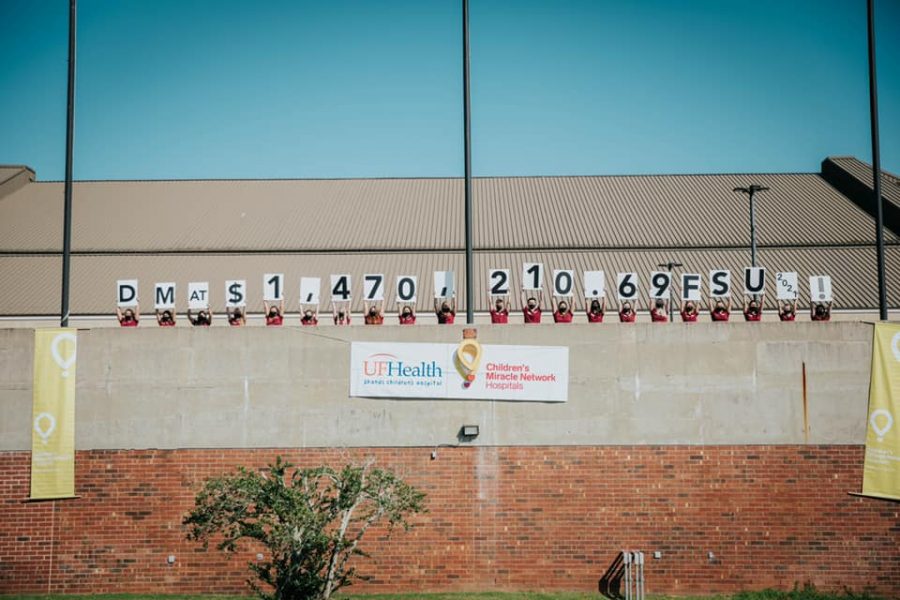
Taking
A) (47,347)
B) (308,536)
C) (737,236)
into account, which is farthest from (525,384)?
(737,236)

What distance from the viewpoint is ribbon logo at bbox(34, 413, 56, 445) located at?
64.0 ft

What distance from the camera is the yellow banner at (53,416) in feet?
63.3

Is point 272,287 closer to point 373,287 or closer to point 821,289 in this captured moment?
point 373,287

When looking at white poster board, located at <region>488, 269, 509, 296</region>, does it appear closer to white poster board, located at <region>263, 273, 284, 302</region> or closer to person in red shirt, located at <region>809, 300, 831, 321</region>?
white poster board, located at <region>263, 273, 284, 302</region>

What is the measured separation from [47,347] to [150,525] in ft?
15.0

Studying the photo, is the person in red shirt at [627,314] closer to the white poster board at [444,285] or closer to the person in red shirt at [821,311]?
the white poster board at [444,285]

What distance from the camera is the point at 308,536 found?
14.8 m

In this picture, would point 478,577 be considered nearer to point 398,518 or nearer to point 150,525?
point 398,518

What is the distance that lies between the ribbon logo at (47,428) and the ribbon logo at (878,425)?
17756 mm

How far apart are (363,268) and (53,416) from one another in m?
19.6

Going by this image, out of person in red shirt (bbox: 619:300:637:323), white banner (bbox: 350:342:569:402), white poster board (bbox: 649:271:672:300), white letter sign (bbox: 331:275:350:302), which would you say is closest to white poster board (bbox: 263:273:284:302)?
white letter sign (bbox: 331:275:350:302)

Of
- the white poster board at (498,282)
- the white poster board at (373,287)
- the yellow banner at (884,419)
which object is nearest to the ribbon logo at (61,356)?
the white poster board at (373,287)

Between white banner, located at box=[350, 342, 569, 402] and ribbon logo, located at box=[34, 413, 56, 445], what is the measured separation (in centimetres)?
654

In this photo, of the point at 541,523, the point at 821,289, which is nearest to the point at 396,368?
the point at 541,523
